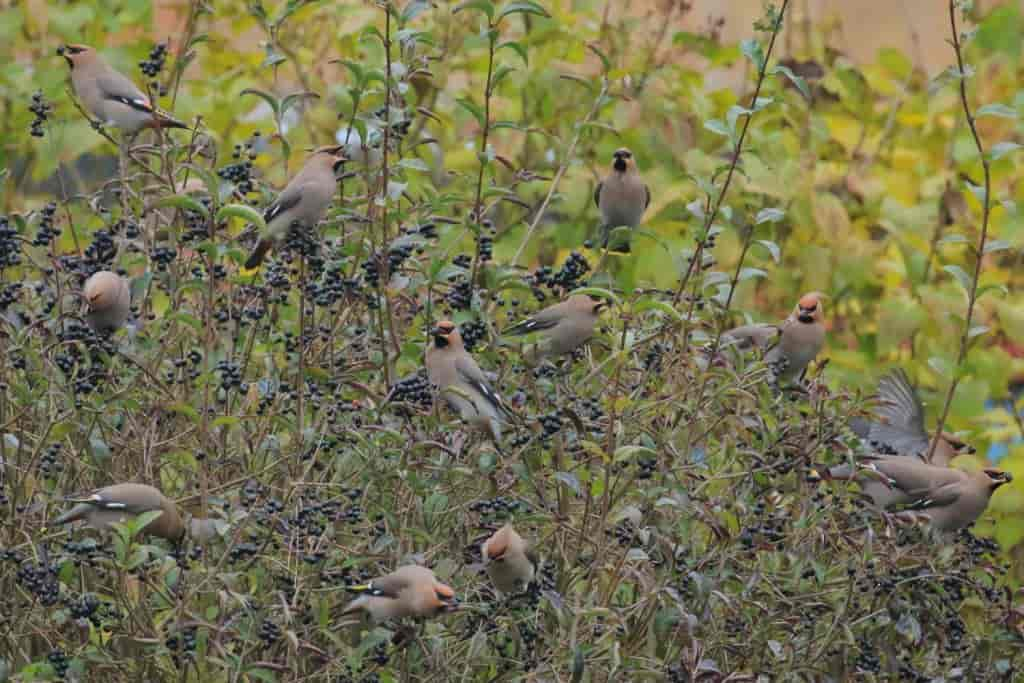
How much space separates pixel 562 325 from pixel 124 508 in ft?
3.27

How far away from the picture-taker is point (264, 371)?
4047mm

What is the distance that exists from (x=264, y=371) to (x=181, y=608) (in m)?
1.16

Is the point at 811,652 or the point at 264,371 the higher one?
the point at 264,371

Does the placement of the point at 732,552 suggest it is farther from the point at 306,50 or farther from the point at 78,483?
the point at 306,50

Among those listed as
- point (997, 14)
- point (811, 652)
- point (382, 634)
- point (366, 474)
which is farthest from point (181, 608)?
point (997, 14)

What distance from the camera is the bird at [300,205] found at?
3.46 meters

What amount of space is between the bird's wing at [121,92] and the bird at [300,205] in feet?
1.87

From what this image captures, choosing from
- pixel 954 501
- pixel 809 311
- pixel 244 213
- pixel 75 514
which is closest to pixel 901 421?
pixel 809 311

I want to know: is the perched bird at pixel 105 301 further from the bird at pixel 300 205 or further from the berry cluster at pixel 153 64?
the berry cluster at pixel 153 64

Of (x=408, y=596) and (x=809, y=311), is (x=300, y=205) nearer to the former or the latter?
(x=408, y=596)

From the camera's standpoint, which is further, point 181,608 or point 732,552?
point 732,552

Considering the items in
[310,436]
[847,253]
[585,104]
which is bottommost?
[847,253]

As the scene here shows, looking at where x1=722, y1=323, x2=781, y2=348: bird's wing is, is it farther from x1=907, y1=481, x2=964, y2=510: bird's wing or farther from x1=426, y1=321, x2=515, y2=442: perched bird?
x1=426, y1=321, x2=515, y2=442: perched bird

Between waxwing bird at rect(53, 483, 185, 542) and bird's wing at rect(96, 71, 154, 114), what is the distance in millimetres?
1200
